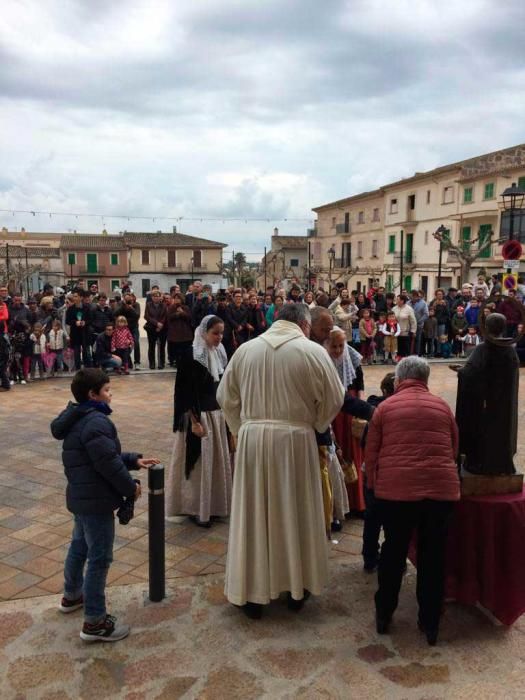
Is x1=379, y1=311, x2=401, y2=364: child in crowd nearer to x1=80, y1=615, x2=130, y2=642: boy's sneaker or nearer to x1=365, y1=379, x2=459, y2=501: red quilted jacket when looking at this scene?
x1=365, y1=379, x2=459, y2=501: red quilted jacket

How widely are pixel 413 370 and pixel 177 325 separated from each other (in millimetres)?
9372

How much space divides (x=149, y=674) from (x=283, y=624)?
0.85 meters

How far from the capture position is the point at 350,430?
496 centimetres

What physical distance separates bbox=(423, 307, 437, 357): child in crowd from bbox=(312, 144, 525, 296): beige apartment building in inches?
682

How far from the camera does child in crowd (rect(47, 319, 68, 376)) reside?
11742 mm

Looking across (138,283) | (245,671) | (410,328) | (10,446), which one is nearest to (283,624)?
(245,671)

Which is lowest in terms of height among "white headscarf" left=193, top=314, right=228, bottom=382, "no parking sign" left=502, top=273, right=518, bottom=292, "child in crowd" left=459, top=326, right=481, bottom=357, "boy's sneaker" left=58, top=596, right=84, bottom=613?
"boy's sneaker" left=58, top=596, right=84, bottom=613

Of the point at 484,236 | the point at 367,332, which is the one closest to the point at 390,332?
the point at 367,332

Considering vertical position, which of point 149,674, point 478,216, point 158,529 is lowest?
point 149,674

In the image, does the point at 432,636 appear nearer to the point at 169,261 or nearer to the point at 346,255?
the point at 346,255

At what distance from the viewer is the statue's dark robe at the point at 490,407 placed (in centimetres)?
350

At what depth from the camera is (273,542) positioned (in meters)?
3.50

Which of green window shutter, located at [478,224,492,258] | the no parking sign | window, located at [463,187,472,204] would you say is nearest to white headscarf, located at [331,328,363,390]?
the no parking sign

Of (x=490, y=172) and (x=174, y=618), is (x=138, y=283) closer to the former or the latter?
(x=490, y=172)
